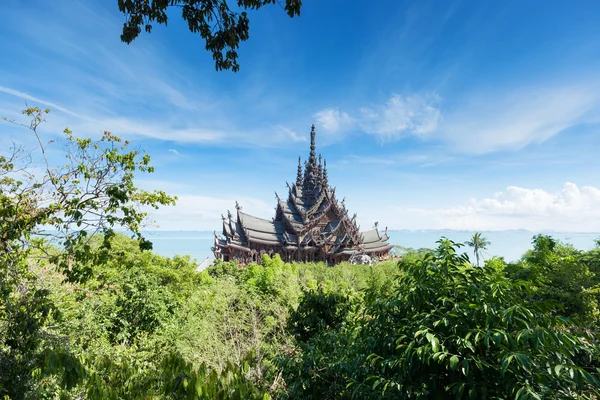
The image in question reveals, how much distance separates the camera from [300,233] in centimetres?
3158

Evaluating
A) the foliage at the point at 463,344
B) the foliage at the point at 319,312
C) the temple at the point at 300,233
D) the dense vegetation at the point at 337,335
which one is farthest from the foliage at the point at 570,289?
the temple at the point at 300,233

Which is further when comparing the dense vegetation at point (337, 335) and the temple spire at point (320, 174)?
the temple spire at point (320, 174)

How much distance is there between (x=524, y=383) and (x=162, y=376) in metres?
4.25

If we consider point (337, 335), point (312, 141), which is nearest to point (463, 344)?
point (337, 335)

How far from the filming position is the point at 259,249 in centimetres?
2997

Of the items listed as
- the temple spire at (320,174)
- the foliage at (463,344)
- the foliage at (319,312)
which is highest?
the temple spire at (320,174)

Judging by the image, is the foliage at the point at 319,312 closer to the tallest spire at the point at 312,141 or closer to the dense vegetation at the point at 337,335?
the dense vegetation at the point at 337,335

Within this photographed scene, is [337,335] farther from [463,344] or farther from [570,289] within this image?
[570,289]

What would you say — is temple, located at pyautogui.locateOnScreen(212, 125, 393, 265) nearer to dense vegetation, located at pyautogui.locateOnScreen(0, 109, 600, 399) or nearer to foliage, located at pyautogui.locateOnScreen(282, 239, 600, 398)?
dense vegetation, located at pyautogui.locateOnScreen(0, 109, 600, 399)

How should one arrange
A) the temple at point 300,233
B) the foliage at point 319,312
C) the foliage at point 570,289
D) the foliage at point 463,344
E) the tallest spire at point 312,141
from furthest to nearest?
the tallest spire at point 312,141 → the temple at point 300,233 → the foliage at point 570,289 → the foliage at point 319,312 → the foliage at point 463,344

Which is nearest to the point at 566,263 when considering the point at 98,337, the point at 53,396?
the point at 53,396

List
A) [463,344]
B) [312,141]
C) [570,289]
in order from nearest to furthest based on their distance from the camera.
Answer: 1. [463,344]
2. [570,289]
3. [312,141]

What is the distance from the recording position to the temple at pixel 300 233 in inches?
1178

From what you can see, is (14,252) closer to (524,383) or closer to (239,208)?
(524,383)
